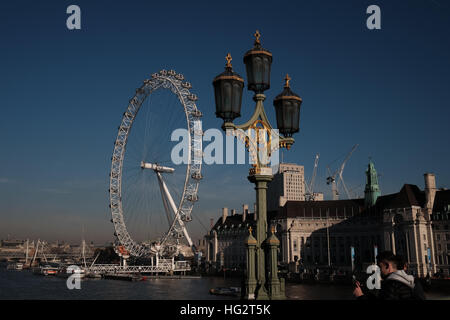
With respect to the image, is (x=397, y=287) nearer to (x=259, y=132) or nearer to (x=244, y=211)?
(x=259, y=132)

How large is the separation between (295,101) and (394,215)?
94180 mm

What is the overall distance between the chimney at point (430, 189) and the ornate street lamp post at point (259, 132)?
309 feet

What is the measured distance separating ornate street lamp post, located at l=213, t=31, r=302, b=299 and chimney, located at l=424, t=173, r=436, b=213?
9421cm

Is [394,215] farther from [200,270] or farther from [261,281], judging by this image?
[261,281]

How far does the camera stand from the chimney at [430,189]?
98.0 meters

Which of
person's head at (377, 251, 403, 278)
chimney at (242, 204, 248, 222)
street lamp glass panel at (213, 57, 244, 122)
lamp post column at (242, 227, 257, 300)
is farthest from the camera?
chimney at (242, 204, 248, 222)

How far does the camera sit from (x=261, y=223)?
13484mm

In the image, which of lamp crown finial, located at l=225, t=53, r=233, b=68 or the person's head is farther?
lamp crown finial, located at l=225, t=53, r=233, b=68

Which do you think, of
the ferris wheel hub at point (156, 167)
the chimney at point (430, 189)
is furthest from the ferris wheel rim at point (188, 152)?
the chimney at point (430, 189)

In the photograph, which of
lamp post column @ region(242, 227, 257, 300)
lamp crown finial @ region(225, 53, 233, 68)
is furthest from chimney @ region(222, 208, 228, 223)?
lamp crown finial @ region(225, 53, 233, 68)

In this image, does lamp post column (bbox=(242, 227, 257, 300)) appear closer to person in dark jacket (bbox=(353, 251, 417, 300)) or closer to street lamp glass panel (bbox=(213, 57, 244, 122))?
street lamp glass panel (bbox=(213, 57, 244, 122))

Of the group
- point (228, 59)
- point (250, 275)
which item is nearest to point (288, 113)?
point (228, 59)

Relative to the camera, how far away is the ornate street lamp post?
13305 millimetres

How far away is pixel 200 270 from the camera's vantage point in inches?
5600
